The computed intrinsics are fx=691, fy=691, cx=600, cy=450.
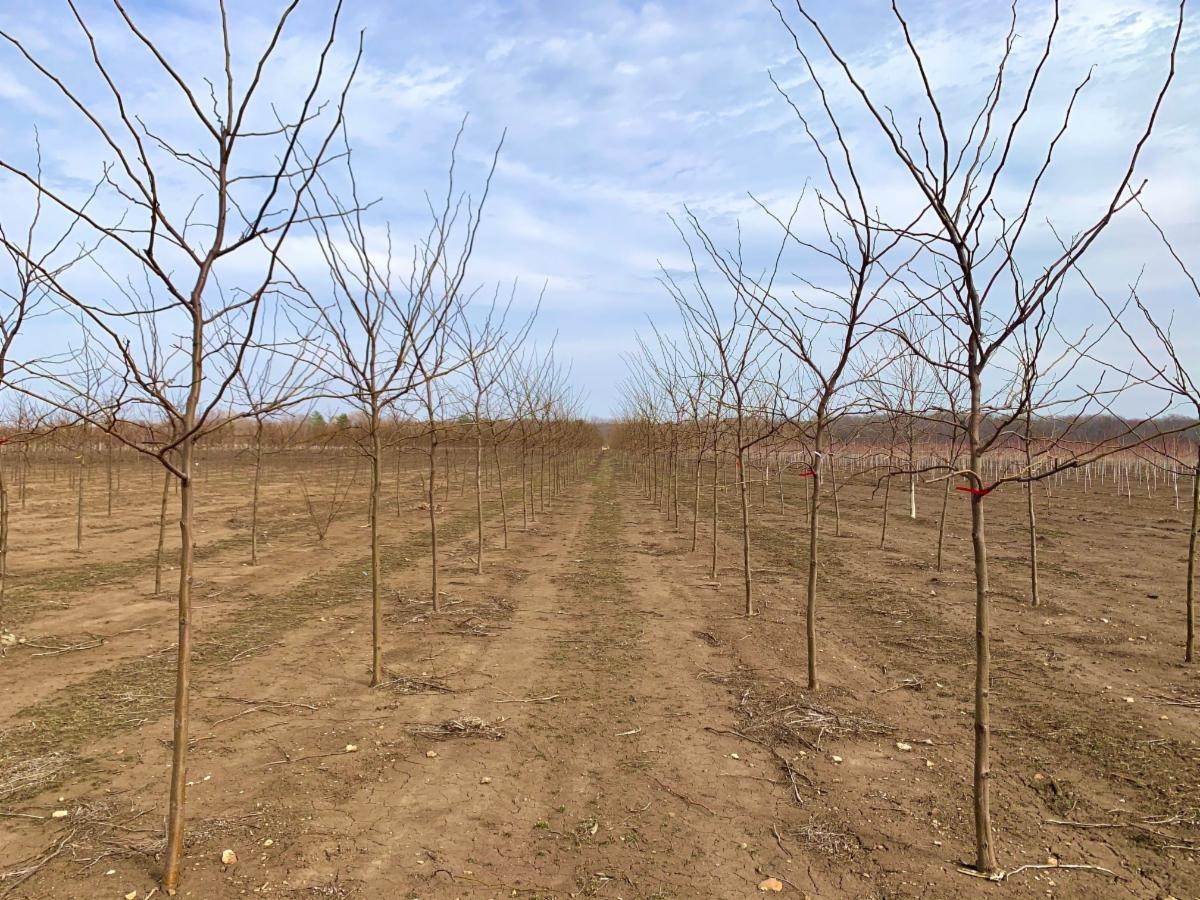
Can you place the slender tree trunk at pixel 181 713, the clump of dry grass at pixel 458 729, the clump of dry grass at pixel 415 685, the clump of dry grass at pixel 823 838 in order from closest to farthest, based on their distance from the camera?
the slender tree trunk at pixel 181 713 → the clump of dry grass at pixel 823 838 → the clump of dry grass at pixel 458 729 → the clump of dry grass at pixel 415 685

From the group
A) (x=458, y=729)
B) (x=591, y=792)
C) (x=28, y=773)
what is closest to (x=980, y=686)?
(x=591, y=792)

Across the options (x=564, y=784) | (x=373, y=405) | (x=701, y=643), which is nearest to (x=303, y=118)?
(x=373, y=405)

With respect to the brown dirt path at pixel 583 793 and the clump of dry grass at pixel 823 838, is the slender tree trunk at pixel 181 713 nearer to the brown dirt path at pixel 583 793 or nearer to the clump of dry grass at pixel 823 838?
the brown dirt path at pixel 583 793

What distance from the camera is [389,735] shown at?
437 centimetres

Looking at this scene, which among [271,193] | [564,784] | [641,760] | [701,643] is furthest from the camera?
[701,643]

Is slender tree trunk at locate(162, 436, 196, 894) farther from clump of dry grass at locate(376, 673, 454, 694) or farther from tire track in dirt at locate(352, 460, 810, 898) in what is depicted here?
clump of dry grass at locate(376, 673, 454, 694)

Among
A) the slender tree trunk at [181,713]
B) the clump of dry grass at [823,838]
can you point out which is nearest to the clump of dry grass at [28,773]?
the slender tree trunk at [181,713]

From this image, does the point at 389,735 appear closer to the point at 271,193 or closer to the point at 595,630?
the point at 595,630

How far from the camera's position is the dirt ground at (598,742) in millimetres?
3014

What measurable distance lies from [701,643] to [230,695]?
395 cm

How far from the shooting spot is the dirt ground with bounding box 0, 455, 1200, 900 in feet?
9.89

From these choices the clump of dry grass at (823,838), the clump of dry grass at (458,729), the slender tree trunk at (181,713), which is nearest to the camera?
the slender tree trunk at (181,713)

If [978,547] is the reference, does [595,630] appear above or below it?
below

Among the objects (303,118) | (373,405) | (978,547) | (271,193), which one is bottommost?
(978,547)
